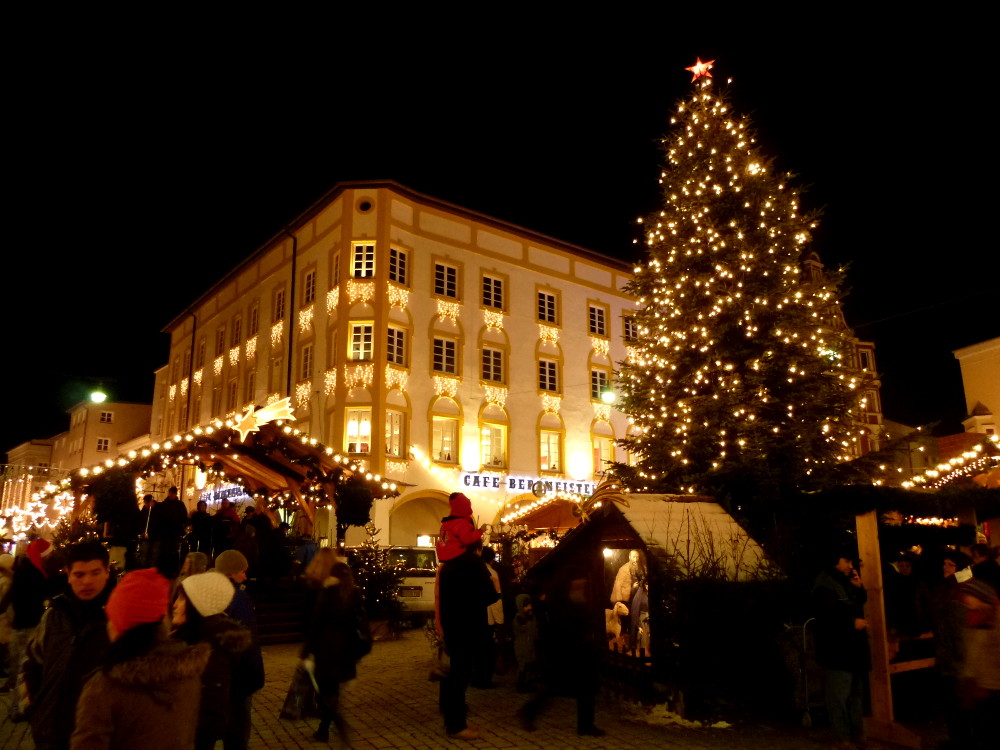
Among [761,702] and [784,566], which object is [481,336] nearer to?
[784,566]

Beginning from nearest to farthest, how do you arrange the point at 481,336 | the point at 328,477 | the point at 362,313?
1. the point at 328,477
2. the point at 362,313
3. the point at 481,336

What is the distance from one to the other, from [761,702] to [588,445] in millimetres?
25066

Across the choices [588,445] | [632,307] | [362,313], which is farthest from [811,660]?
[632,307]

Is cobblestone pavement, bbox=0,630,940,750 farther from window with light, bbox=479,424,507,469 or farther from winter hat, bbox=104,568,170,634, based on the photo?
window with light, bbox=479,424,507,469

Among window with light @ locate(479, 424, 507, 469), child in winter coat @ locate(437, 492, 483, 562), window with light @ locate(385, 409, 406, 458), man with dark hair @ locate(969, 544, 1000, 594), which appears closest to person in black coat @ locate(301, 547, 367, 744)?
child in winter coat @ locate(437, 492, 483, 562)

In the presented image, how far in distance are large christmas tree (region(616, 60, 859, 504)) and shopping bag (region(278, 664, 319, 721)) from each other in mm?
8565

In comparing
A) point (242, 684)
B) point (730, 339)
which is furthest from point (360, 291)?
point (242, 684)

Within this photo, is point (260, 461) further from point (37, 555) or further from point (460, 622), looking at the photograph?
point (460, 622)

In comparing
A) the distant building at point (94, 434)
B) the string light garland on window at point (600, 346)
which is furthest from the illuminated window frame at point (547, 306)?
the distant building at point (94, 434)

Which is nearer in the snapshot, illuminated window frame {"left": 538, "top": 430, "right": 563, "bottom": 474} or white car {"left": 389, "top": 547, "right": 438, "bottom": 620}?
white car {"left": 389, "top": 547, "right": 438, "bottom": 620}

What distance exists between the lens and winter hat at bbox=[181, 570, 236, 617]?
4.12 metres

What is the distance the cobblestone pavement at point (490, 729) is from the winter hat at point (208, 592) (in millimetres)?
3557

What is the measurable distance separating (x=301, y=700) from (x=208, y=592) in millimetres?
4483

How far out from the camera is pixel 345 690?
9.14 meters
